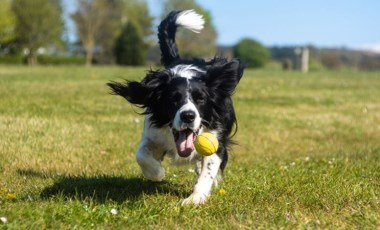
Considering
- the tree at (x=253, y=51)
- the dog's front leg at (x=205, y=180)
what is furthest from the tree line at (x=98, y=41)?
the dog's front leg at (x=205, y=180)

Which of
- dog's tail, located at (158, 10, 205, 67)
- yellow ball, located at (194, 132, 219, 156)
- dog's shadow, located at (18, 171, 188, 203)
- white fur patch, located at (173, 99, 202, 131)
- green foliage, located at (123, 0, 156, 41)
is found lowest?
dog's shadow, located at (18, 171, 188, 203)

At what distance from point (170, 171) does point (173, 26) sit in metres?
1.65

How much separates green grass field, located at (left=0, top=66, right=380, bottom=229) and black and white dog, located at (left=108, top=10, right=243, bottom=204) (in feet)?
0.75

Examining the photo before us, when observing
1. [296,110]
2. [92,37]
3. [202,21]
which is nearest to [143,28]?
[92,37]

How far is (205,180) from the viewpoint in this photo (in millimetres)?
4559

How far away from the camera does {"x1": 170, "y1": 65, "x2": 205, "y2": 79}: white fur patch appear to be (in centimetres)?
460

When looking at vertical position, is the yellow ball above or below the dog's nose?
below

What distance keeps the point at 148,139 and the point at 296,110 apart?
22.9 ft

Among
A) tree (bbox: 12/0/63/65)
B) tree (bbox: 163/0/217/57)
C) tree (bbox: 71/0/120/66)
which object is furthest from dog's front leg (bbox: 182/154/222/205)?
tree (bbox: 163/0/217/57)

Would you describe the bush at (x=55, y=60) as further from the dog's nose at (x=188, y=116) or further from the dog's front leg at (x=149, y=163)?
the dog's nose at (x=188, y=116)

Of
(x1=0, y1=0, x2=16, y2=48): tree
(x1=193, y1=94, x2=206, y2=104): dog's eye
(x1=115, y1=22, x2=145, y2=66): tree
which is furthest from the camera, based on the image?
(x1=0, y1=0, x2=16, y2=48): tree

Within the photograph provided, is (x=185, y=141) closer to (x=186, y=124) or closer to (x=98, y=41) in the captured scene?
(x=186, y=124)

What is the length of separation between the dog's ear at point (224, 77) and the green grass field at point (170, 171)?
834mm

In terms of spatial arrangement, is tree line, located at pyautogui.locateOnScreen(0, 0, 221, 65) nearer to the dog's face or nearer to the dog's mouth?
the dog's face
